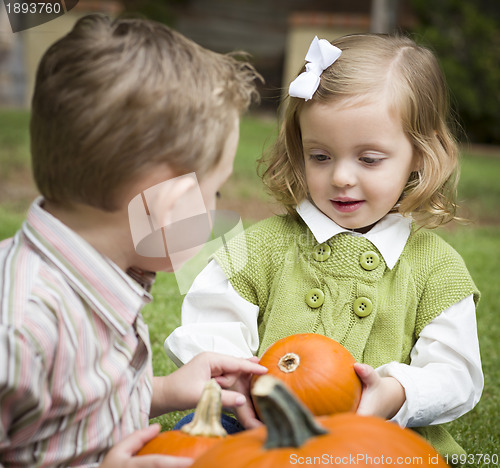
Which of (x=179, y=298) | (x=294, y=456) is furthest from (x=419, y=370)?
(x=179, y=298)

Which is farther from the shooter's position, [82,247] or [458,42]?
[458,42]

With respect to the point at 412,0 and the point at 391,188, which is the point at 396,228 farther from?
the point at 412,0

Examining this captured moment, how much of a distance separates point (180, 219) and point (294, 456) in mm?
547

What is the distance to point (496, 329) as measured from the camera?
3.21 metres

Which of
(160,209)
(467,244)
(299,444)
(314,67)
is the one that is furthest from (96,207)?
(467,244)

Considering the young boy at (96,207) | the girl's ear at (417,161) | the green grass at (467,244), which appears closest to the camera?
the young boy at (96,207)

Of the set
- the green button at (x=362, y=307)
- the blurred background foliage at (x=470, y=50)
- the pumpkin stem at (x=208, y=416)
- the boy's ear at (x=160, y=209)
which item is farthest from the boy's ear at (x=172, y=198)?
the blurred background foliage at (x=470, y=50)

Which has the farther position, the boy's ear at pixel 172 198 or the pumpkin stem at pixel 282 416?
the boy's ear at pixel 172 198

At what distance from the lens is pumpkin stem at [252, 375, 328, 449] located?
1.13m

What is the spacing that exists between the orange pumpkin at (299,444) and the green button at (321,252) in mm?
828

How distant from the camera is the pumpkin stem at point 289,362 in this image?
1686 millimetres

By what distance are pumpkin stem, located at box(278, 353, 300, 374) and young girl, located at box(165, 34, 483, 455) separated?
0.78ft

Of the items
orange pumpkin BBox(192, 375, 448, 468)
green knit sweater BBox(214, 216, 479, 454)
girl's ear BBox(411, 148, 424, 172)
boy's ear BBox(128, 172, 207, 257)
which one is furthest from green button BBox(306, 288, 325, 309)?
orange pumpkin BBox(192, 375, 448, 468)
